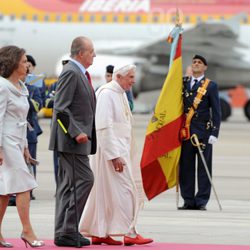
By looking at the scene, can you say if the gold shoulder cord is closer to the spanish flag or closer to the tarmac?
the spanish flag

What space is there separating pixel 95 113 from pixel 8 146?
0.93 m

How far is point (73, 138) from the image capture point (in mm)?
9508

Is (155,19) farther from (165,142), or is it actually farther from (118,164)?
Result: (118,164)

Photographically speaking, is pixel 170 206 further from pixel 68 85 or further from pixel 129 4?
pixel 129 4

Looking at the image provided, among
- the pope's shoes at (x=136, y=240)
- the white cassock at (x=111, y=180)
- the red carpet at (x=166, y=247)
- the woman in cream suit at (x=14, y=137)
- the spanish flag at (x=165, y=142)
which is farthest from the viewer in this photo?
the spanish flag at (x=165, y=142)

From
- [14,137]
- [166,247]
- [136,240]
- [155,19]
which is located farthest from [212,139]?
[155,19]

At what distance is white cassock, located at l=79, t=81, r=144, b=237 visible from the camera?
9.84m

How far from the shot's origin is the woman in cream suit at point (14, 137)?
935 cm

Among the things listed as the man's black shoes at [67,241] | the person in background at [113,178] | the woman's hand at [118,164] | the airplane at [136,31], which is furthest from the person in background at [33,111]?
the airplane at [136,31]

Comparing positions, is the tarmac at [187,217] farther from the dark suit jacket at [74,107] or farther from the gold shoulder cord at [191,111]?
the dark suit jacket at [74,107]

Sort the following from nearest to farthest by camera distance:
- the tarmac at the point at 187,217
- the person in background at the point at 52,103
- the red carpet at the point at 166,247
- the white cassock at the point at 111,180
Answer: the red carpet at the point at 166,247 < the white cassock at the point at 111,180 < the tarmac at the point at 187,217 < the person in background at the point at 52,103

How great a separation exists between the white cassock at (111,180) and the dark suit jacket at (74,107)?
0.25 metres

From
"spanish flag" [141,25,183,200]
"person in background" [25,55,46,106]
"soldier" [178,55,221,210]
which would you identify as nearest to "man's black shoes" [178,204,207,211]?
"soldier" [178,55,221,210]

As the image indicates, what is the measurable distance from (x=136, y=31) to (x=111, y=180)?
31177 millimetres
